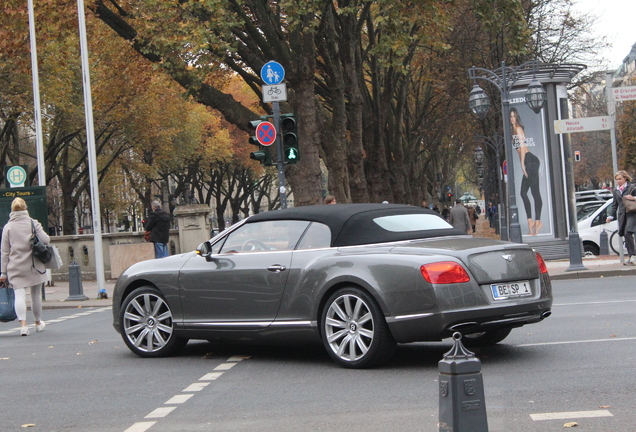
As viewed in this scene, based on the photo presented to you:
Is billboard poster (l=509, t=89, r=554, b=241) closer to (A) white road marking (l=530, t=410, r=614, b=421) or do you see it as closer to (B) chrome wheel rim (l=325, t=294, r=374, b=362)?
(B) chrome wheel rim (l=325, t=294, r=374, b=362)

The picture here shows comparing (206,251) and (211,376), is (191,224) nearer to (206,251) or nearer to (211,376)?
(206,251)

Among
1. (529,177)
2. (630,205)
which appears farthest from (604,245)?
(630,205)

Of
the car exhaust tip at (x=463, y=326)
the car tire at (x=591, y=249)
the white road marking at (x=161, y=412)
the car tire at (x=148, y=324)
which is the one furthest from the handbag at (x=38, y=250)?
the car tire at (x=591, y=249)

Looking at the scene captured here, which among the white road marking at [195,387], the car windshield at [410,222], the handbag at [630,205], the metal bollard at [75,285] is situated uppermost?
the car windshield at [410,222]

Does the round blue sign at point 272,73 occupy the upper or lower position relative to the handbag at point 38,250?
upper

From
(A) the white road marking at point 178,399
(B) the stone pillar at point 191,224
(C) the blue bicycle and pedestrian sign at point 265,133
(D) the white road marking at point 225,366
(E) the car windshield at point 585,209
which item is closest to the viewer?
(A) the white road marking at point 178,399

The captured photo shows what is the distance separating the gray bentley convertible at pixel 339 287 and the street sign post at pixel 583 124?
11.8 m

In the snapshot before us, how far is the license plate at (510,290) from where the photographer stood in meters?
7.64

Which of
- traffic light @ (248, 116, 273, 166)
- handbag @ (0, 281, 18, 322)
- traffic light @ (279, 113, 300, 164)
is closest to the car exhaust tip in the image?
handbag @ (0, 281, 18, 322)

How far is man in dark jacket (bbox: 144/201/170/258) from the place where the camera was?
2366 cm

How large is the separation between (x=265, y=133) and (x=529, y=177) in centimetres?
862

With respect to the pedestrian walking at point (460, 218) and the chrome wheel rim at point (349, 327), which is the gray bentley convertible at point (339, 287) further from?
the pedestrian walking at point (460, 218)

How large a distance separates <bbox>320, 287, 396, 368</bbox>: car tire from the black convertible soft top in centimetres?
59

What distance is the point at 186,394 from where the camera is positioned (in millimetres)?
7301
